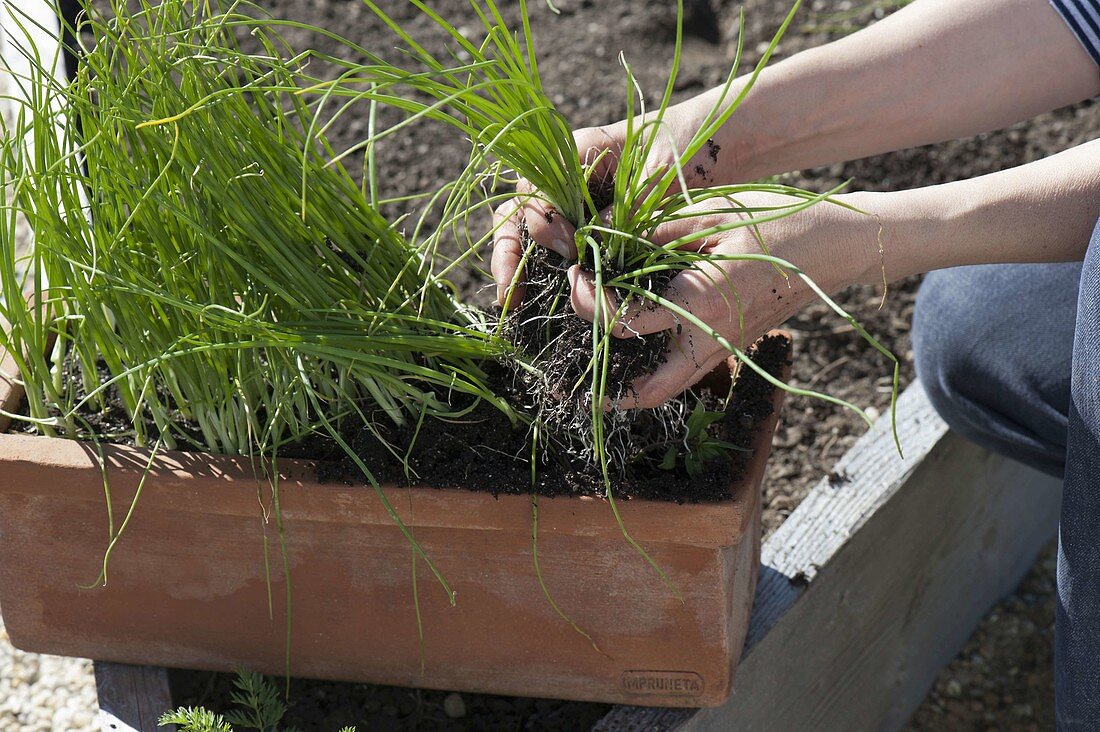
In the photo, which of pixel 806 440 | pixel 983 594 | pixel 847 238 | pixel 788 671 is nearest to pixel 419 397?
pixel 847 238

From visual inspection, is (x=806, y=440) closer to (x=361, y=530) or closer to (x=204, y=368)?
(x=361, y=530)

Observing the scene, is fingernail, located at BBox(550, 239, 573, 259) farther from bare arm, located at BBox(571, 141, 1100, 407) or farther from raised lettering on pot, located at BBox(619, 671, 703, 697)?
raised lettering on pot, located at BBox(619, 671, 703, 697)

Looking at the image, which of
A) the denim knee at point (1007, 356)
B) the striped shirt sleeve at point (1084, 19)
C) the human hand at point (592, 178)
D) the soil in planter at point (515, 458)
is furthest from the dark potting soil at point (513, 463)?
the striped shirt sleeve at point (1084, 19)

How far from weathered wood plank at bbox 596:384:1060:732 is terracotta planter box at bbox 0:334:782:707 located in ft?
0.32

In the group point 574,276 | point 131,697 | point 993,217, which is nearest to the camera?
point 574,276

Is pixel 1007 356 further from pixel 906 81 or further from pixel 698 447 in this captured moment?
pixel 698 447

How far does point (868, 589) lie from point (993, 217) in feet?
1.68

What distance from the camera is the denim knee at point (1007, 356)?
4.16 ft

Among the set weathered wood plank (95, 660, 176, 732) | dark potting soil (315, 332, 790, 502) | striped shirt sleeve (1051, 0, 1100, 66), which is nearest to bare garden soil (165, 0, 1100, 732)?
weathered wood plank (95, 660, 176, 732)

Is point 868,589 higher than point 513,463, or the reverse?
point 513,463

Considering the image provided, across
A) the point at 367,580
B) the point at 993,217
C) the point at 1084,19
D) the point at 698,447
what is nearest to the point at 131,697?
the point at 367,580

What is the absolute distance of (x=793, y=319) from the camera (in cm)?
174

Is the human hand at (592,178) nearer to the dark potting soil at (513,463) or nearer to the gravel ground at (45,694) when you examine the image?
the dark potting soil at (513,463)

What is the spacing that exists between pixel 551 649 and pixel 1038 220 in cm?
62
